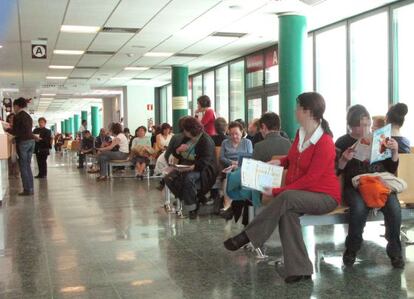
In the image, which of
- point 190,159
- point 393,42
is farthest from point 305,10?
point 190,159

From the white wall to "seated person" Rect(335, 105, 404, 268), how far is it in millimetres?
18898

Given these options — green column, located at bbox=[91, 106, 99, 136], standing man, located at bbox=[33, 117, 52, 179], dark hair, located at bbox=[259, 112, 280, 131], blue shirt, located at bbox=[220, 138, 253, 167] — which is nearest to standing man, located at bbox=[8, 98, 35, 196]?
standing man, located at bbox=[33, 117, 52, 179]

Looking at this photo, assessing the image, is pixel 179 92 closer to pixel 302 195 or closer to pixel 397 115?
pixel 397 115

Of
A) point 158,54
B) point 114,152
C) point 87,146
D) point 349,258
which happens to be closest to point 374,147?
point 349,258

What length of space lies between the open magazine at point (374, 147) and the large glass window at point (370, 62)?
543 cm

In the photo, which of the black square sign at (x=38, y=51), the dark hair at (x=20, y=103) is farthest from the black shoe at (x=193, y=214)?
the black square sign at (x=38, y=51)

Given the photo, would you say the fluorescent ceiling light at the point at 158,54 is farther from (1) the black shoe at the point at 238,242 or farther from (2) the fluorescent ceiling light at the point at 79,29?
(1) the black shoe at the point at 238,242

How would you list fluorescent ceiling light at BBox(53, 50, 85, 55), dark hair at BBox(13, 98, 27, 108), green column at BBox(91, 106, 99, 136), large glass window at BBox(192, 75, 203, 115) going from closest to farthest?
1. dark hair at BBox(13, 98, 27, 108)
2. fluorescent ceiling light at BBox(53, 50, 85, 55)
3. large glass window at BBox(192, 75, 203, 115)
4. green column at BBox(91, 106, 99, 136)

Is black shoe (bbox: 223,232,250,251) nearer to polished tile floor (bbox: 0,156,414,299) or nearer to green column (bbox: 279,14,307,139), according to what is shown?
polished tile floor (bbox: 0,156,414,299)

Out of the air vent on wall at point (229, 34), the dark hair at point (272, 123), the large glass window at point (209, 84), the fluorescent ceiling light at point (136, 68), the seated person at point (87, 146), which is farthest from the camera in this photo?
the large glass window at point (209, 84)

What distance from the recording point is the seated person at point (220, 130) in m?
7.27

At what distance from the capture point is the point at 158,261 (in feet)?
13.9

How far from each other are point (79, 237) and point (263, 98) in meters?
8.95

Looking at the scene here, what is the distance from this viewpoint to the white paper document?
12.5 feet
